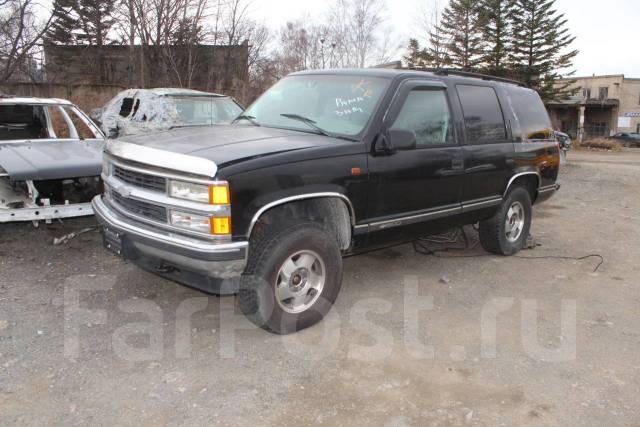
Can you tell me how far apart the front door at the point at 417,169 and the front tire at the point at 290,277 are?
0.57 metres

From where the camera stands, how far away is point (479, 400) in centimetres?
308

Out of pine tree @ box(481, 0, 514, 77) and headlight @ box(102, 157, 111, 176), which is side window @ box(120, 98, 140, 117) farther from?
pine tree @ box(481, 0, 514, 77)

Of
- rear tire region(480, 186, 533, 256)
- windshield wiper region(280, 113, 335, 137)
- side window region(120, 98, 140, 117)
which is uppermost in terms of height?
side window region(120, 98, 140, 117)

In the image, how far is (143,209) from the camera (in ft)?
12.2

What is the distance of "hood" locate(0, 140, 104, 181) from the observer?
5.15m

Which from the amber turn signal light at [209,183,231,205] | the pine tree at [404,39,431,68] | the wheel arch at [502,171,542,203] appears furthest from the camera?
the pine tree at [404,39,431,68]

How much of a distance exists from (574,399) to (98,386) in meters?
2.86

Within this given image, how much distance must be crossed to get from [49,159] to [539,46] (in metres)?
42.7

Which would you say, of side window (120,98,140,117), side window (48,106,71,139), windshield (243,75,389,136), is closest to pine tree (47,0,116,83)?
side window (120,98,140,117)

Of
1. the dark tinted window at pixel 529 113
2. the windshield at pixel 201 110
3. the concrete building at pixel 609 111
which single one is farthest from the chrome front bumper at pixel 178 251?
the concrete building at pixel 609 111

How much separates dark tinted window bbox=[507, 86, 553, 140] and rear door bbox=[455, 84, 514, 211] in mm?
401

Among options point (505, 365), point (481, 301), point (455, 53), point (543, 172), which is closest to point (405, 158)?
point (481, 301)

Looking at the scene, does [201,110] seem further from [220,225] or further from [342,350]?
[342,350]

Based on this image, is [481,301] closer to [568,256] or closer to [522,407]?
[522,407]
